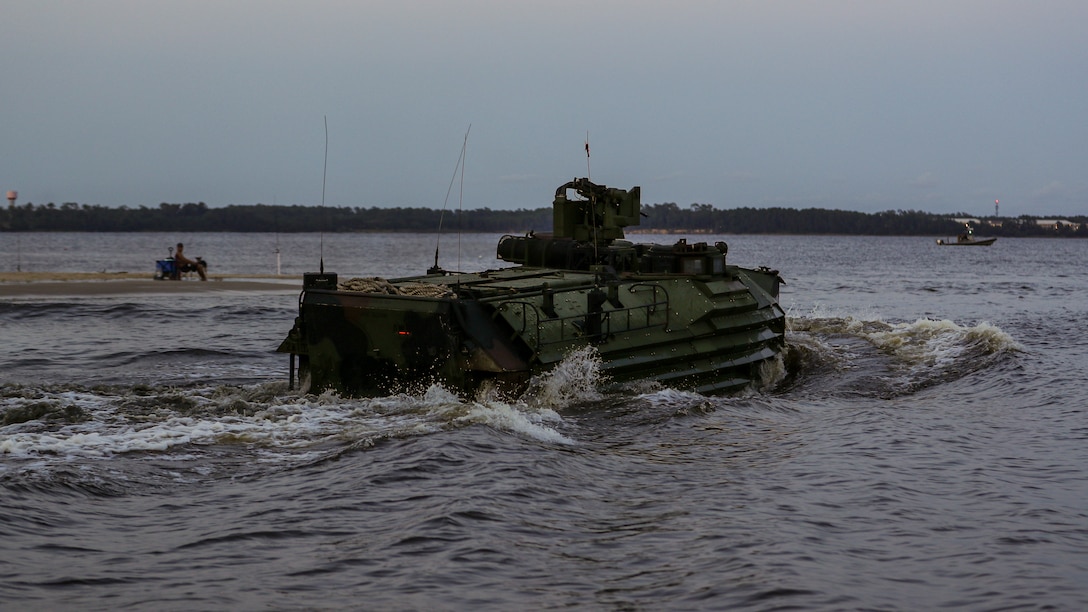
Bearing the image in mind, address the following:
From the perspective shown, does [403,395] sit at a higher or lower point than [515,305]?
lower

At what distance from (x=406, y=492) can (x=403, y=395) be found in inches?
Answer: 164

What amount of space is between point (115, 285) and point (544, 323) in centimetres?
2548

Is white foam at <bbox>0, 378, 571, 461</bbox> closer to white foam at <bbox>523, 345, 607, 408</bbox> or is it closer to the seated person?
white foam at <bbox>523, 345, 607, 408</bbox>

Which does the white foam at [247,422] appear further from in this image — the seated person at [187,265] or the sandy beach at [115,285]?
the seated person at [187,265]

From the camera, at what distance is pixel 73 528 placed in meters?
8.91

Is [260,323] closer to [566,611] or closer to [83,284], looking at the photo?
[83,284]

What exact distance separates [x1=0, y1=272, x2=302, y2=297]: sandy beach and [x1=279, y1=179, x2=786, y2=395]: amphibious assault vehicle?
1955 centimetres

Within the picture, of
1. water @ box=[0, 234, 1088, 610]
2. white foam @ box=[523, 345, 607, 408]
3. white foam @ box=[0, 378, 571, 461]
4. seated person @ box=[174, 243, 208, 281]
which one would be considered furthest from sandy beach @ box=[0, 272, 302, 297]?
white foam @ box=[523, 345, 607, 408]

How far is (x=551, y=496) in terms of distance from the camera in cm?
1016

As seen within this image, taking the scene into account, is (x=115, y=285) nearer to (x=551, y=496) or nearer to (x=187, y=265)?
(x=187, y=265)

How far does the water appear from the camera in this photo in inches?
310

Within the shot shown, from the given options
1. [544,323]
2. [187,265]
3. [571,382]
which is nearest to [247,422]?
[544,323]

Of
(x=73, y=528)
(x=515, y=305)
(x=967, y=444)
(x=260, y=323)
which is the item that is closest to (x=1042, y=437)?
(x=967, y=444)

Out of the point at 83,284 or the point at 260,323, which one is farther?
the point at 83,284
